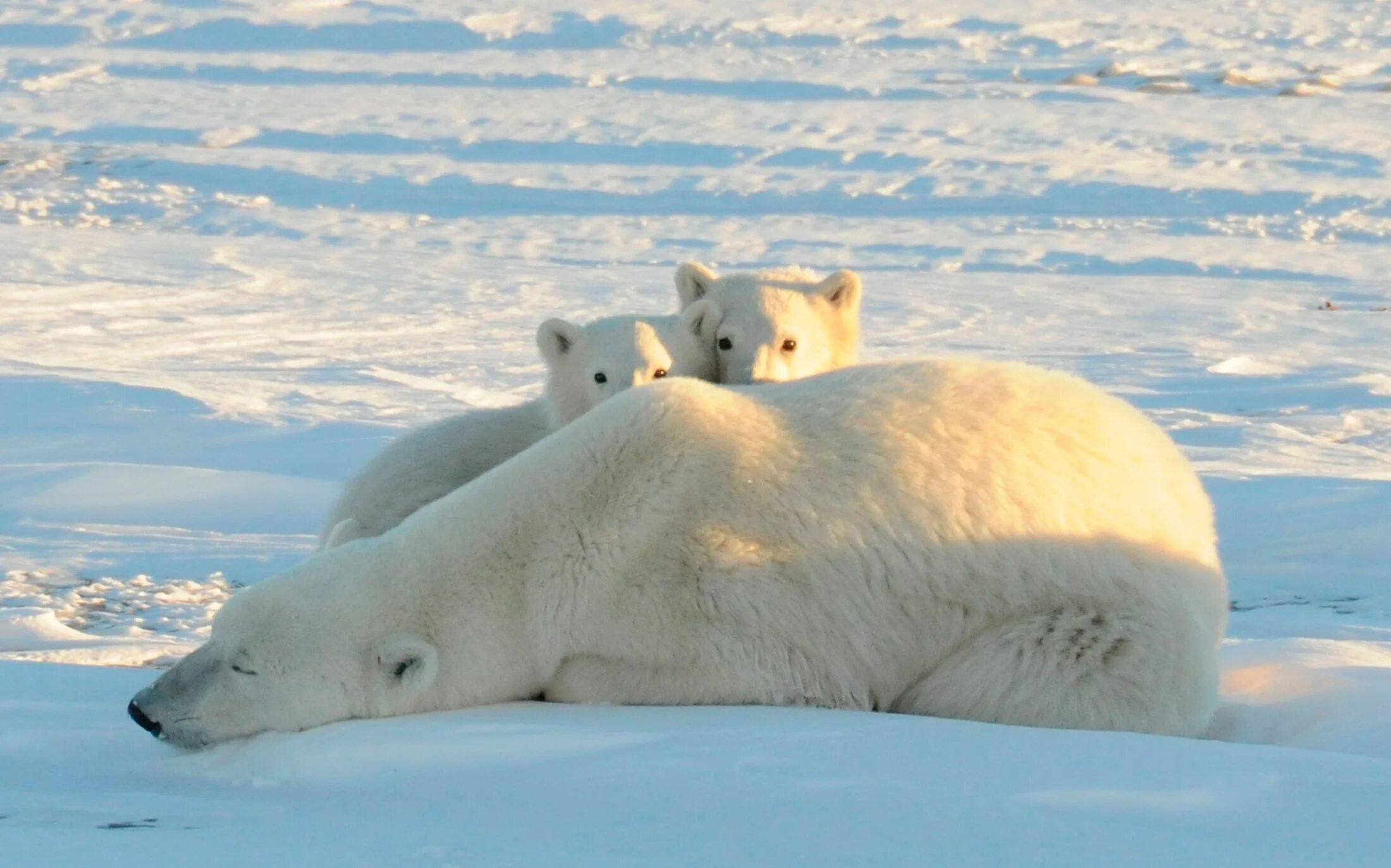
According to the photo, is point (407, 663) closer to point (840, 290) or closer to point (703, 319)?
point (703, 319)

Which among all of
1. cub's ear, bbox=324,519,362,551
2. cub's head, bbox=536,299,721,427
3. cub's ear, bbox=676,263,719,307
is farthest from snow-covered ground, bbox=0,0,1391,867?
cub's ear, bbox=676,263,719,307

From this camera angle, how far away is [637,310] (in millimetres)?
12328

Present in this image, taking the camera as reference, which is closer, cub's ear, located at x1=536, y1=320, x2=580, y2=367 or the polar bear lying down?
the polar bear lying down

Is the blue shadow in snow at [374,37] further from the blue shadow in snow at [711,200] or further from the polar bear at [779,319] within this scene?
the polar bear at [779,319]

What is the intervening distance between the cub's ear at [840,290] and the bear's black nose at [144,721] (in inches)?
121

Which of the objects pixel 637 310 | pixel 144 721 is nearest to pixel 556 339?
pixel 144 721

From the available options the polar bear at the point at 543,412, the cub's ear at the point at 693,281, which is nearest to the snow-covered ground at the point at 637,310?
the polar bear at the point at 543,412

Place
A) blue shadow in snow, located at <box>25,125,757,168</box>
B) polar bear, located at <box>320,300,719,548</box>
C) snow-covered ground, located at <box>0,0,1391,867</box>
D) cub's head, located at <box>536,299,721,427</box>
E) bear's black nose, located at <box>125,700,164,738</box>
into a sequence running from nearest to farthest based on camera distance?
snow-covered ground, located at <box>0,0,1391,867</box> < bear's black nose, located at <box>125,700,164,738</box> < polar bear, located at <box>320,300,719,548</box> < cub's head, located at <box>536,299,721,427</box> < blue shadow in snow, located at <box>25,125,757,168</box>

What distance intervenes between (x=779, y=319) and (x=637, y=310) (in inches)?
266

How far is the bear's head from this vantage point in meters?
3.47

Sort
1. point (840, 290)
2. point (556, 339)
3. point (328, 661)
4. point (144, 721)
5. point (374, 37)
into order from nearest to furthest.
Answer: point (144, 721)
point (328, 661)
point (556, 339)
point (840, 290)
point (374, 37)

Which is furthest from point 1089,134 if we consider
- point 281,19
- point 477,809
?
point 477,809

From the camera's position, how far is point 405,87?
928 inches

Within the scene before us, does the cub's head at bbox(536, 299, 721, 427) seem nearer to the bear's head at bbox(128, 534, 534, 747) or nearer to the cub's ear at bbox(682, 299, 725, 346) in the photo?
the cub's ear at bbox(682, 299, 725, 346)
